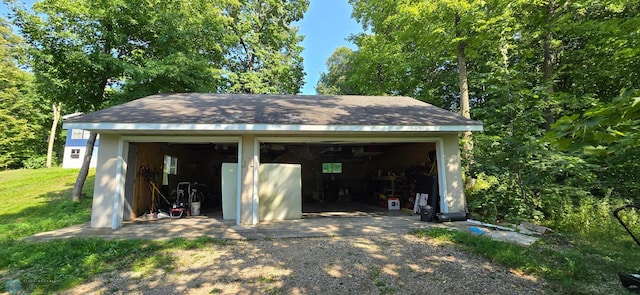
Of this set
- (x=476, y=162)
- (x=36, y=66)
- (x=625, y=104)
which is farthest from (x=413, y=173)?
(x=36, y=66)

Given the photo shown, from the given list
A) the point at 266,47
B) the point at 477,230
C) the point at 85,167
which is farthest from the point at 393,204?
the point at 266,47

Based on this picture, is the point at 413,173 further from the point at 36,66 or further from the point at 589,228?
the point at 36,66

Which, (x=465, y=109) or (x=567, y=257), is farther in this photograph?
(x=465, y=109)

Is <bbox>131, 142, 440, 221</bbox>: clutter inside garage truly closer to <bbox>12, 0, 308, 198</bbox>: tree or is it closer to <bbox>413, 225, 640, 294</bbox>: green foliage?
<bbox>413, 225, 640, 294</bbox>: green foliage

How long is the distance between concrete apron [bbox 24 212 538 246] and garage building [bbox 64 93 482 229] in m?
0.45

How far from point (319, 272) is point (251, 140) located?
12.4 feet

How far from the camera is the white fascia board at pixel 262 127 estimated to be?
5.67m

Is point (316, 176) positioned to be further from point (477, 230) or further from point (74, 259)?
point (74, 259)

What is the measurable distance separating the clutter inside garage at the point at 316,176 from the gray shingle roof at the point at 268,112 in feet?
3.54

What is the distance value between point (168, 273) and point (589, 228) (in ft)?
23.6

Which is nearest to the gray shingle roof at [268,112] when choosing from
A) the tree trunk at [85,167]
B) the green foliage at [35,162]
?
the tree trunk at [85,167]

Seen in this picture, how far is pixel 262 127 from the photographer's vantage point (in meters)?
6.03

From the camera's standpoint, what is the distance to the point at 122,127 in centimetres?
568

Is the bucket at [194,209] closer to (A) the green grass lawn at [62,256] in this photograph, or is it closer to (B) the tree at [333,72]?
(A) the green grass lawn at [62,256]
